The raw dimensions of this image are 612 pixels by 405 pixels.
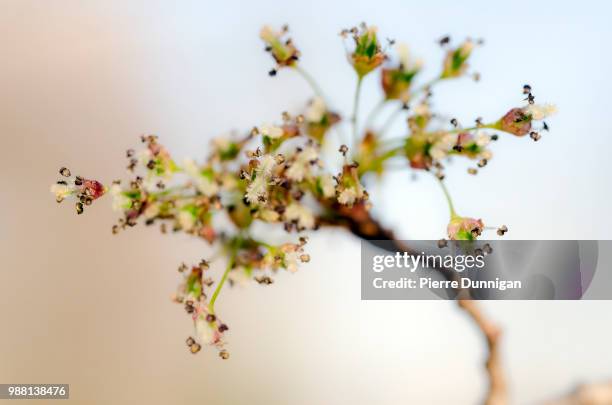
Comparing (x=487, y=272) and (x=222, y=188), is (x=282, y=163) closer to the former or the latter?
(x=222, y=188)

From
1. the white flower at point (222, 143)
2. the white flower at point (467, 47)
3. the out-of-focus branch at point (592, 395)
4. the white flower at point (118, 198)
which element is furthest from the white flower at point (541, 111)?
the out-of-focus branch at point (592, 395)

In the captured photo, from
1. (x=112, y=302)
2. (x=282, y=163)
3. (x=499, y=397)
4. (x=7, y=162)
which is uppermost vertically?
(x=7, y=162)

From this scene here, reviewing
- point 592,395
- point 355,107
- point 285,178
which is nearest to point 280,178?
point 285,178

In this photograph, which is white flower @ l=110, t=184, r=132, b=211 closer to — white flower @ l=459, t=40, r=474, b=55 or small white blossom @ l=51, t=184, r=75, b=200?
small white blossom @ l=51, t=184, r=75, b=200

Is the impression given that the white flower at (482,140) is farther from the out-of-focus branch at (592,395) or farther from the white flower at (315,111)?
the out-of-focus branch at (592,395)

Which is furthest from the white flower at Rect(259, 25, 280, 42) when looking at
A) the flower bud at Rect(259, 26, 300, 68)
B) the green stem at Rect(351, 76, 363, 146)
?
the green stem at Rect(351, 76, 363, 146)

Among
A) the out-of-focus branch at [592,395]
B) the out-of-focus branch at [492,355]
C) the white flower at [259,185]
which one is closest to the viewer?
the white flower at [259,185]

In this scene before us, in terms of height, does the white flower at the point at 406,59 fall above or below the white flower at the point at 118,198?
above

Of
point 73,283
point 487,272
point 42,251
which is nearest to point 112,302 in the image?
point 73,283
